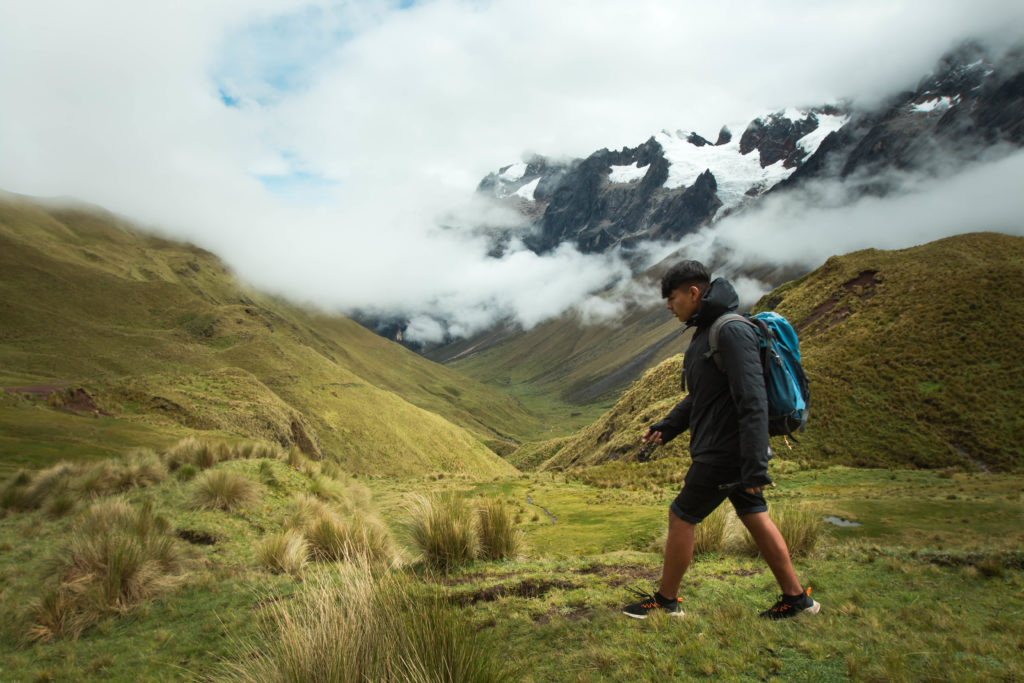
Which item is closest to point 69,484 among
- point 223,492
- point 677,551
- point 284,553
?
point 223,492

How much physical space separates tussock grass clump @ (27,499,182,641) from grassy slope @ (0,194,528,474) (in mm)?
10789

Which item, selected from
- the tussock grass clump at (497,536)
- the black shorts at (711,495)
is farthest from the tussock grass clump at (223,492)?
the black shorts at (711,495)

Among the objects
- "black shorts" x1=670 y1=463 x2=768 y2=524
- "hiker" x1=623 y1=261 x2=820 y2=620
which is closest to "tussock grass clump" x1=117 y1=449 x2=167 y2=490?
"hiker" x1=623 y1=261 x2=820 y2=620

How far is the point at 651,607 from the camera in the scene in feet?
14.9

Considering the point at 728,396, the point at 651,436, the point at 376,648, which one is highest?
the point at 728,396

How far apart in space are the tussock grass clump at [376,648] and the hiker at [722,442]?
211cm

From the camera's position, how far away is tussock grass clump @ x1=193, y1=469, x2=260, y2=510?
9.55 metres

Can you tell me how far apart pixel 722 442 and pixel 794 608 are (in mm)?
1602

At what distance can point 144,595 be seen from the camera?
6164 millimetres

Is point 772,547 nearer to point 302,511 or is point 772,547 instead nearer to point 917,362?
point 302,511

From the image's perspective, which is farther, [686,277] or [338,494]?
[338,494]

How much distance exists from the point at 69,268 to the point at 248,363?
5233 centimetres

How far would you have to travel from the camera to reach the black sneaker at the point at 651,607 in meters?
4.43

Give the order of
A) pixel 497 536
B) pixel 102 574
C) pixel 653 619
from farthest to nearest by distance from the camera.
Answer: pixel 497 536 → pixel 102 574 → pixel 653 619
